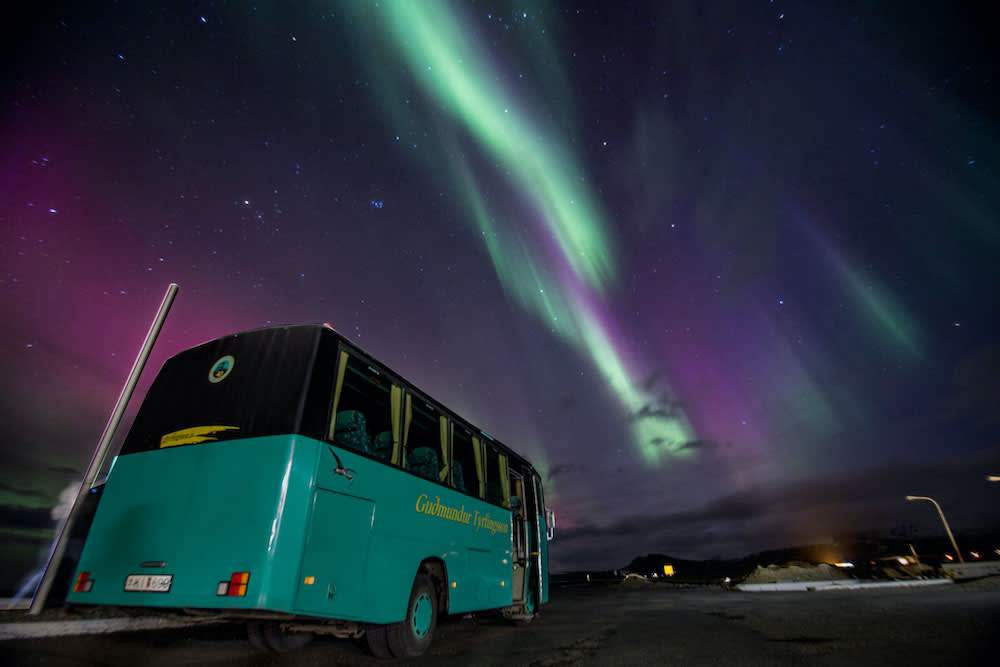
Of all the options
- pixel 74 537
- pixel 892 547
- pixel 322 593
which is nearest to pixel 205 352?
pixel 322 593

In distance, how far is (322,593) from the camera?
4426 mm

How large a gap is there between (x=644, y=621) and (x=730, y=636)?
3.35 metres

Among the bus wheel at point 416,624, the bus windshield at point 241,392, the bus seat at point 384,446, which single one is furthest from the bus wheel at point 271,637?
the bus windshield at point 241,392

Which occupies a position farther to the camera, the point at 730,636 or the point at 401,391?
the point at 730,636

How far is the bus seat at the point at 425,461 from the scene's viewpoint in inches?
261

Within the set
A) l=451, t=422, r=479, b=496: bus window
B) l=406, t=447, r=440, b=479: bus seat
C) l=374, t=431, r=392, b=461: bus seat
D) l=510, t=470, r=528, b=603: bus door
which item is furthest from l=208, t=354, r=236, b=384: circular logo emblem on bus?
l=510, t=470, r=528, b=603: bus door

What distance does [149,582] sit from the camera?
4.43 meters

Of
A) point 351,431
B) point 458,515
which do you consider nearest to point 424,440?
point 458,515

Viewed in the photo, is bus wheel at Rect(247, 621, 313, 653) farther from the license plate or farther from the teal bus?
the license plate

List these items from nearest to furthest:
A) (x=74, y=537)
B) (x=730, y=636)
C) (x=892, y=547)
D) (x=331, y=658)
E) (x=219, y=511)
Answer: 1. (x=219, y=511)
2. (x=331, y=658)
3. (x=74, y=537)
4. (x=730, y=636)
5. (x=892, y=547)

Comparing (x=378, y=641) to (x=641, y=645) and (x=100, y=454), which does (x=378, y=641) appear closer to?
(x=641, y=645)

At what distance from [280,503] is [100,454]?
4.08 m

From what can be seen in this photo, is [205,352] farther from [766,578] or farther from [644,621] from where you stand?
[766,578]

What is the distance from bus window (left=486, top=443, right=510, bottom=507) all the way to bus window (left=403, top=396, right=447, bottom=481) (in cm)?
180
